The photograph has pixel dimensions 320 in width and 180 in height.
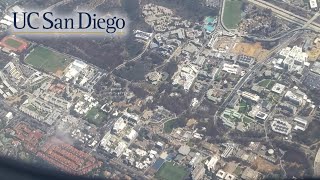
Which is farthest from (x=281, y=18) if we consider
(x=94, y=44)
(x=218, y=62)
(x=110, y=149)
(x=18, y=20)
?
(x=18, y=20)

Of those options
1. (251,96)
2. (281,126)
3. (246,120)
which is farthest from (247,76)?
(281,126)

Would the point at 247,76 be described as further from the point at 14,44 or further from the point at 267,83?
the point at 14,44

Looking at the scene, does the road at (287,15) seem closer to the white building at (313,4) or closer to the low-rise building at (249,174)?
the white building at (313,4)

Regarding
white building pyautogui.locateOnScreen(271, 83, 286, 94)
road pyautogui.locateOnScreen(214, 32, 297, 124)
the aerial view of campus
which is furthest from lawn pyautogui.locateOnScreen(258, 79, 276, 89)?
road pyautogui.locateOnScreen(214, 32, 297, 124)

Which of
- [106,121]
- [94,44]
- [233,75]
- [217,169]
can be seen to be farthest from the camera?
[94,44]

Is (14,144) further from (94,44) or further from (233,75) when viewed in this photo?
(233,75)

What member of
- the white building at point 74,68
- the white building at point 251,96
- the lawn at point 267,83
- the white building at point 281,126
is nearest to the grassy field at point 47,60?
the white building at point 74,68

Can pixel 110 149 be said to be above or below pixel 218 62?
below
